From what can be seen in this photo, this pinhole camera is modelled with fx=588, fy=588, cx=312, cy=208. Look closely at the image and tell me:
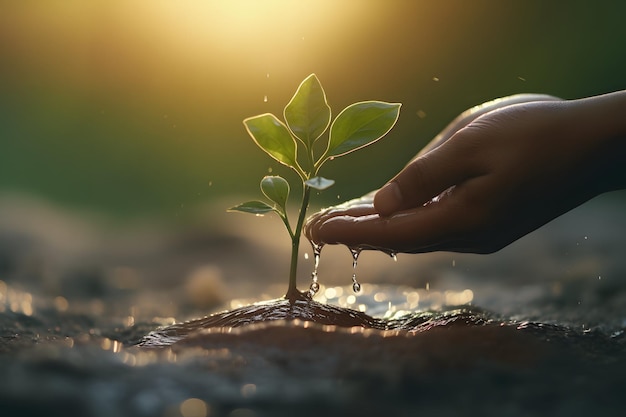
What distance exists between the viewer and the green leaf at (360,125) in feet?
3.05

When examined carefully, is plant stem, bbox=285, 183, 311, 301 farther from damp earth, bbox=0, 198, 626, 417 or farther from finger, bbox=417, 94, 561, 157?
finger, bbox=417, 94, 561, 157

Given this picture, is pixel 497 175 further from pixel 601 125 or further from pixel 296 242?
pixel 296 242

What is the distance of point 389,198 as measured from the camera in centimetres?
93

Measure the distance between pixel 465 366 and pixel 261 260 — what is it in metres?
1.92

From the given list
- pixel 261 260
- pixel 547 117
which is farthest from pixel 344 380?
pixel 261 260

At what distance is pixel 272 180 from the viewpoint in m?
0.96

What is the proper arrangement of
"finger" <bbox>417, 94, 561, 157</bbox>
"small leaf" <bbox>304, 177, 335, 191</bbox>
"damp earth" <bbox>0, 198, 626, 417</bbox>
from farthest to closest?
"finger" <bbox>417, 94, 561, 157</bbox> < "small leaf" <bbox>304, 177, 335, 191</bbox> < "damp earth" <bbox>0, 198, 626, 417</bbox>

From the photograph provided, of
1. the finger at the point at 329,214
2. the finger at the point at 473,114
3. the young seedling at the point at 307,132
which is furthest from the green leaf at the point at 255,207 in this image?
the finger at the point at 473,114

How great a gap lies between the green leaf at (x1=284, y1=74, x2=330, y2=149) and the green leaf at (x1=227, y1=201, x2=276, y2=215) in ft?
0.39

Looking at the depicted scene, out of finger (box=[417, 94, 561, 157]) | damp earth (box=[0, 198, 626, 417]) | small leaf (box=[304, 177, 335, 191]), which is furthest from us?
finger (box=[417, 94, 561, 157])

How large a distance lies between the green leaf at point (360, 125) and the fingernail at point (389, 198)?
0.08 meters

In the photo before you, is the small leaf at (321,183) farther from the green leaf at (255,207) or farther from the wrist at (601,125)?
the wrist at (601,125)

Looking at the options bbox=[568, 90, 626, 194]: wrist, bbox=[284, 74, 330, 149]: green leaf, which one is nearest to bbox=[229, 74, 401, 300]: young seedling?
bbox=[284, 74, 330, 149]: green leaf

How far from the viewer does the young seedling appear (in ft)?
3.05
